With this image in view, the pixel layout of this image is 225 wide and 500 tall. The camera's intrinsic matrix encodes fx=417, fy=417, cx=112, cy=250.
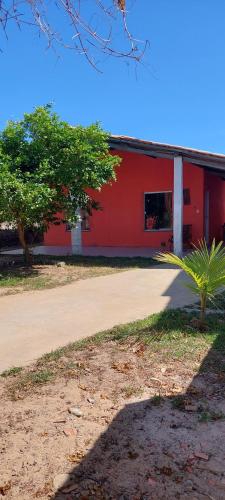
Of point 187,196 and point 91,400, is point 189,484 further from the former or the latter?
point 187,196

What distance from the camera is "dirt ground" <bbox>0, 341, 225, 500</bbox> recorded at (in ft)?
7.71

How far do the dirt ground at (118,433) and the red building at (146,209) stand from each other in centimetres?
1060

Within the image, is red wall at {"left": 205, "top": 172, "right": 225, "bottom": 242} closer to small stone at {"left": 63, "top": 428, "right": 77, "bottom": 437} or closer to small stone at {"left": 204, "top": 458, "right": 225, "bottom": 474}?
small stone at {"left": 63, "top": 428, "right": 77, "bottom": 437}

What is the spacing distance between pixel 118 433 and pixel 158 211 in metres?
13.1

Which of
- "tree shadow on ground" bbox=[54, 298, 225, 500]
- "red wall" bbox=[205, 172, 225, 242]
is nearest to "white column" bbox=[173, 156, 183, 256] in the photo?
"red wall" bbox=[205, 172, 225, 242]

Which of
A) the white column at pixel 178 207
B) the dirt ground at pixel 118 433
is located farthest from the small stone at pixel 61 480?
the white column at pixel 178 207

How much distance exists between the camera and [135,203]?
15.8 meters

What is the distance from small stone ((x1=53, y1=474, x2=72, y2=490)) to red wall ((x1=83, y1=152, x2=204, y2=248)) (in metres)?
13.0

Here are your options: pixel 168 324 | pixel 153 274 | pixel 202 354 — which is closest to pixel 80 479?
pixel 202 354

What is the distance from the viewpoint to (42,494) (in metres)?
2.29

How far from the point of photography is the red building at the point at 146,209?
48.7 ft

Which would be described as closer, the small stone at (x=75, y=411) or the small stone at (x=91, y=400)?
the small stone at (x=75, y=411)

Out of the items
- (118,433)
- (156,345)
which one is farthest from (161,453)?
(156,345)

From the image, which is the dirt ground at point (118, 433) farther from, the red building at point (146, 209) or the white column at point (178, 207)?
the red building at point (146, 209)
